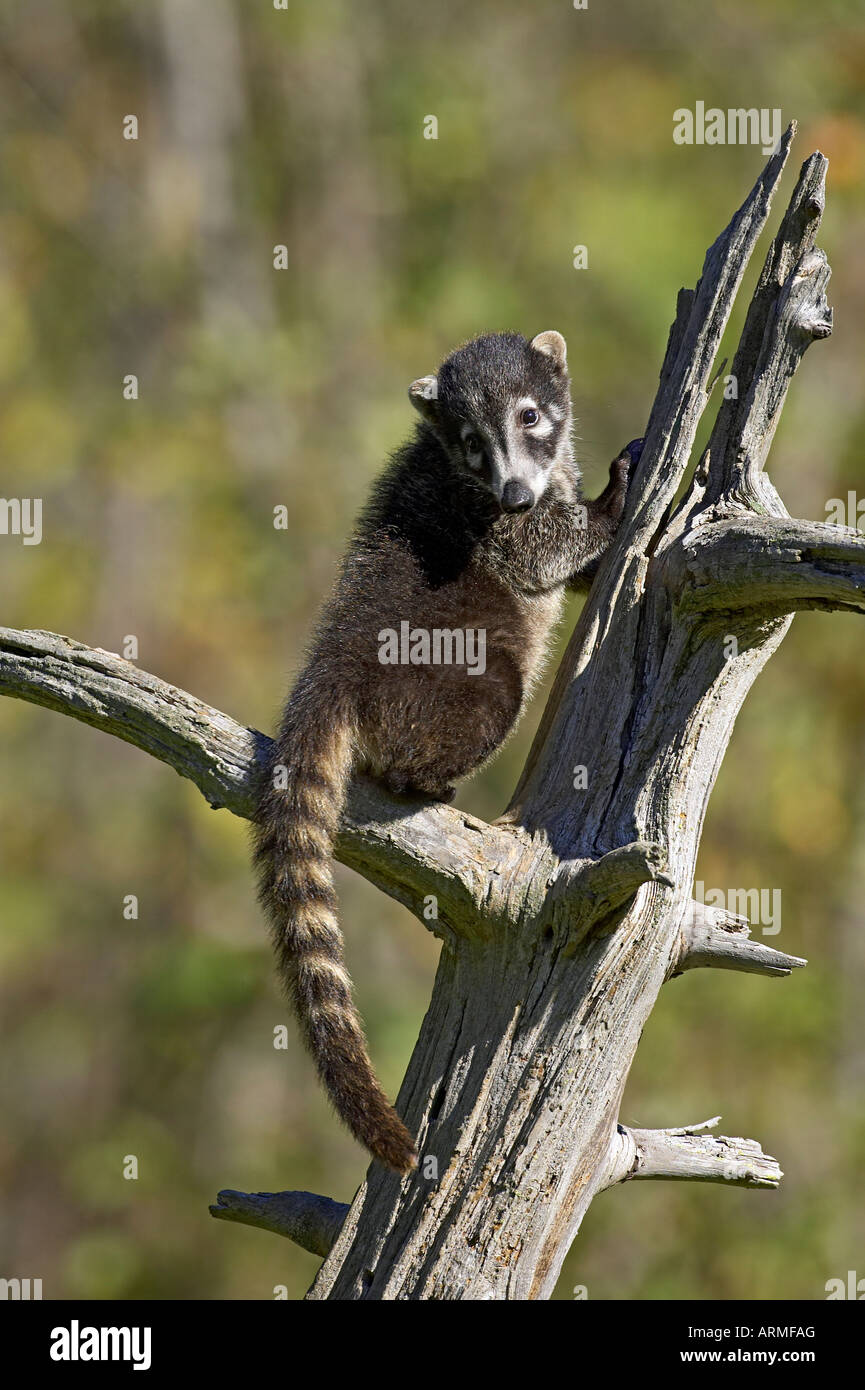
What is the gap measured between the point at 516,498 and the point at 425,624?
2.42ft

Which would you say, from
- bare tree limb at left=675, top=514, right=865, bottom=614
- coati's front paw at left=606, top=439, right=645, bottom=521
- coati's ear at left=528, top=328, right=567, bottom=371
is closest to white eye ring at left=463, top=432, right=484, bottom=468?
coati's front paw at left=606, top=439, right=645, bottom=521

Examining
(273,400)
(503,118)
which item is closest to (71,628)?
(273,400)

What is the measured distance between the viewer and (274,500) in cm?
1230

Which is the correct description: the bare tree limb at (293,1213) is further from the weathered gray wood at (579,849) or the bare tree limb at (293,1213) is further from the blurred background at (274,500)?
the blurred background at (274,500)

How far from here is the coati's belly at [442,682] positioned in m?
4.90

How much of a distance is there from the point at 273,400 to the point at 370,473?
4.69 feet

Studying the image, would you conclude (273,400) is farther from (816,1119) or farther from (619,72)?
(816,1119)

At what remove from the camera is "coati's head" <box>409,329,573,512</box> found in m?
5.95

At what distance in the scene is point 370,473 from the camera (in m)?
11.7

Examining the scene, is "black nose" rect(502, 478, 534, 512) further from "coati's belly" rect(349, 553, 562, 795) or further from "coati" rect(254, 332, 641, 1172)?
"coati's belly" rect(349, 553, 562, 795)

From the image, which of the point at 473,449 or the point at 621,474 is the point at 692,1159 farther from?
the point at 473,449

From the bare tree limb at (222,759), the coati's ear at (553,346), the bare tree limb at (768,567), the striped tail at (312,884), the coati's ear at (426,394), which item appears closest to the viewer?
the bare tree limb at (768,567)

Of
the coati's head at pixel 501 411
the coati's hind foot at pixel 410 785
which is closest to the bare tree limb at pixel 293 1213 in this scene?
the coati's hind foot at pixel 410 785

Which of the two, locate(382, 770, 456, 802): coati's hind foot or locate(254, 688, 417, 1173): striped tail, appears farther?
locate(382, 770, 456, 802): coati's hind foot
